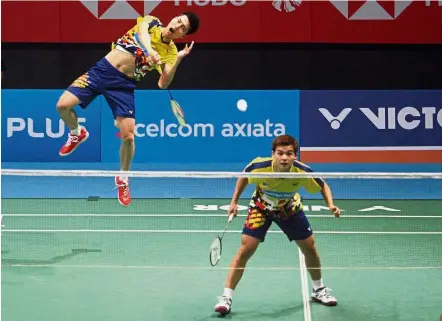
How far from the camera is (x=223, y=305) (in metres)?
6.35

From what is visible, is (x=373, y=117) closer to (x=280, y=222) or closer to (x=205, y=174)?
(x=280, y=222)

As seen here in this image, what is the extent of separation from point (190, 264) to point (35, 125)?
21.3 feet

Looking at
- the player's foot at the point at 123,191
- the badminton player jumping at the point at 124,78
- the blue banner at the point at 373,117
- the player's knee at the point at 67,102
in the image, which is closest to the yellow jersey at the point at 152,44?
the badminton player jumping at the point at 124,78

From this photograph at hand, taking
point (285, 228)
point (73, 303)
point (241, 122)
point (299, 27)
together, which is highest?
point (299, 27)

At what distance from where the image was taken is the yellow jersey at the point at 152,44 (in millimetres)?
7895

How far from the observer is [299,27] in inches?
576

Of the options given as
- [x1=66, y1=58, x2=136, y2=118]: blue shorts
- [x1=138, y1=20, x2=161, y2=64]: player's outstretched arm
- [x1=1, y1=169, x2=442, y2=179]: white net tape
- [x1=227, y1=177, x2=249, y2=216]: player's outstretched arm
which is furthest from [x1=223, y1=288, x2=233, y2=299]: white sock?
[x1=66, y1=58, x2=136, y2=118]: blue shorts

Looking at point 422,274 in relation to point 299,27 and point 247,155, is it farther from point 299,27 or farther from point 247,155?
point 299,27

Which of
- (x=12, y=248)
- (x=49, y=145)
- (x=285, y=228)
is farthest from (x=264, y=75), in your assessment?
(x=285, y=228)

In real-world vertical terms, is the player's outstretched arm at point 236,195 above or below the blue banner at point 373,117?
below

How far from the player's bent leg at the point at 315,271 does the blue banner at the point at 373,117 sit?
7.08m

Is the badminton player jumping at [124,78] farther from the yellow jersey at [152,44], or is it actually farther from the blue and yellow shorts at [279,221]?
the blue and yellow shorts at [279,221]

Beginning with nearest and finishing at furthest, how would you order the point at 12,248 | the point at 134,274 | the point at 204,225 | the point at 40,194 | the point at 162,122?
the point at 134,274
the point at 12,248
the point at 204,225
the point at 40,194
the point at 162,122

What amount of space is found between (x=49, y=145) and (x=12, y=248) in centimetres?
534
